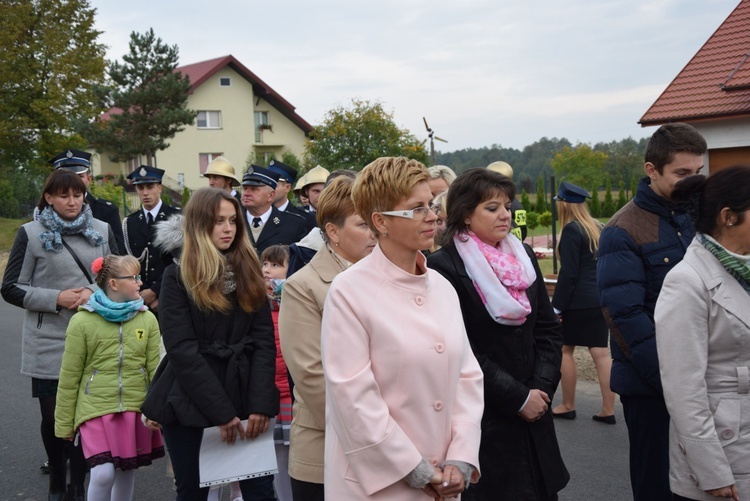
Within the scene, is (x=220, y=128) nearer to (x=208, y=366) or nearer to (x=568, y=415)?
(x=568, y=415)

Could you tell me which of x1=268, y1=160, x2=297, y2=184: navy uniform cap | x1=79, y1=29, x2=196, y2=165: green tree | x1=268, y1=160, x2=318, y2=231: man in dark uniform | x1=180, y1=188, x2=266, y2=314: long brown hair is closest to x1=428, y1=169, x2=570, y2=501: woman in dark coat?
x1=180, y1=188, x2=266, y2=314: long brown hair

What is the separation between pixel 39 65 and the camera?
28766mm

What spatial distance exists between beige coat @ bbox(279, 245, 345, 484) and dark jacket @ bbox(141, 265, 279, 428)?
572mm

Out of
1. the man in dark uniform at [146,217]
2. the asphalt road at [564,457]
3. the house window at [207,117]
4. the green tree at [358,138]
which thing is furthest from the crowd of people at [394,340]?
the house window at [207,117]

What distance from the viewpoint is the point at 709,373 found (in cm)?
300

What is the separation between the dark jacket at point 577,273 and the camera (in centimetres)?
671

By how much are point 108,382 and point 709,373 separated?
3311 mm

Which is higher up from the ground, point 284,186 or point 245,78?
point 245,78

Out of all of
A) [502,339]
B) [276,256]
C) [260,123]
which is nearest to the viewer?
[502,339]

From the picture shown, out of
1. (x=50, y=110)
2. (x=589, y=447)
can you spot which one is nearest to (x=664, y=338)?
(x=589, y=447)

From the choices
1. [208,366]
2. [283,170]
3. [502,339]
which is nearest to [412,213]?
[502,339]

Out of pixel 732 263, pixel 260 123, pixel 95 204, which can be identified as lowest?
pixel 732 263

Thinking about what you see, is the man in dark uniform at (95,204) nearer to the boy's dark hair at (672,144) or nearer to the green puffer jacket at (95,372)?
the green puffer jacket at (95,372)

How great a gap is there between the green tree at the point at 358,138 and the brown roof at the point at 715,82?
70.5ft
